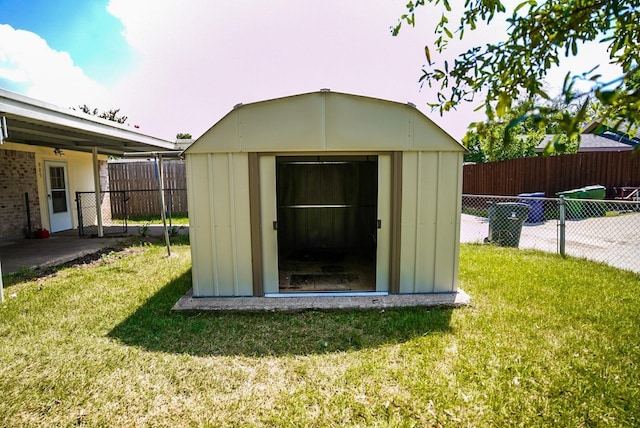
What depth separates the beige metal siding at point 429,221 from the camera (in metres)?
4.18

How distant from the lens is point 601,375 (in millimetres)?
2680

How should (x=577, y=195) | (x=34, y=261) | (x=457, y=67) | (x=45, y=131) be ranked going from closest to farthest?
(x=457, y=67) < (x=34, y=261) < (x=45, y=131) < (x=577, y=195)

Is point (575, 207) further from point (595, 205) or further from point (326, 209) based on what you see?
point (326, 209)

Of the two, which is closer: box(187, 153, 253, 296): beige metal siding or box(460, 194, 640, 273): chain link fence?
box(187, 153, 253, 296): beige metal siding

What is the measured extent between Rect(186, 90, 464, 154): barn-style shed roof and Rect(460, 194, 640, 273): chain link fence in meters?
3.09

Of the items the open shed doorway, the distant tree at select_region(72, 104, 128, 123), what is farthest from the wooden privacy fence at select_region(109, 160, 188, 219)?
the distant tree at select_region(72, 104, 128, 123)

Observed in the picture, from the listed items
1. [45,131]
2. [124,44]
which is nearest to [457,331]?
[45,131]

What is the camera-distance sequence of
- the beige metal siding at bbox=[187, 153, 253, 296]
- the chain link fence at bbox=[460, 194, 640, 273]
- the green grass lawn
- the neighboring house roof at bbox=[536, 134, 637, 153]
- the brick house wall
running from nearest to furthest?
the green grass lawn < the beige metal siding at bbox=[187, 153, 253, 296] < the chain link fence at bbox=[460, 194, 640, 273] < the brick house wall < the neighboring house roof at bbox=[536, 134, 637, 153]

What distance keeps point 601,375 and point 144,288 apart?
17.1 ft

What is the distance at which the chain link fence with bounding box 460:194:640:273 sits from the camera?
6.29 metres

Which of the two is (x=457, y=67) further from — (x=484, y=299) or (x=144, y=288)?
(x=144, y=288)

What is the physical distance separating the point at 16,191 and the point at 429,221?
9.86 metres

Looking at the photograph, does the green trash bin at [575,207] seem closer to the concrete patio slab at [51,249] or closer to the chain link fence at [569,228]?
the chain link fence at [569,228]

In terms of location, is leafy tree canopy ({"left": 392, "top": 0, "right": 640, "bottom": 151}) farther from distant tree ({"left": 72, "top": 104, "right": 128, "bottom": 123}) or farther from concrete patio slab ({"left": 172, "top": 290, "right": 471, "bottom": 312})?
distant tree ({"left": 72, "top": 104, "right": 128, "bottom": 123})
